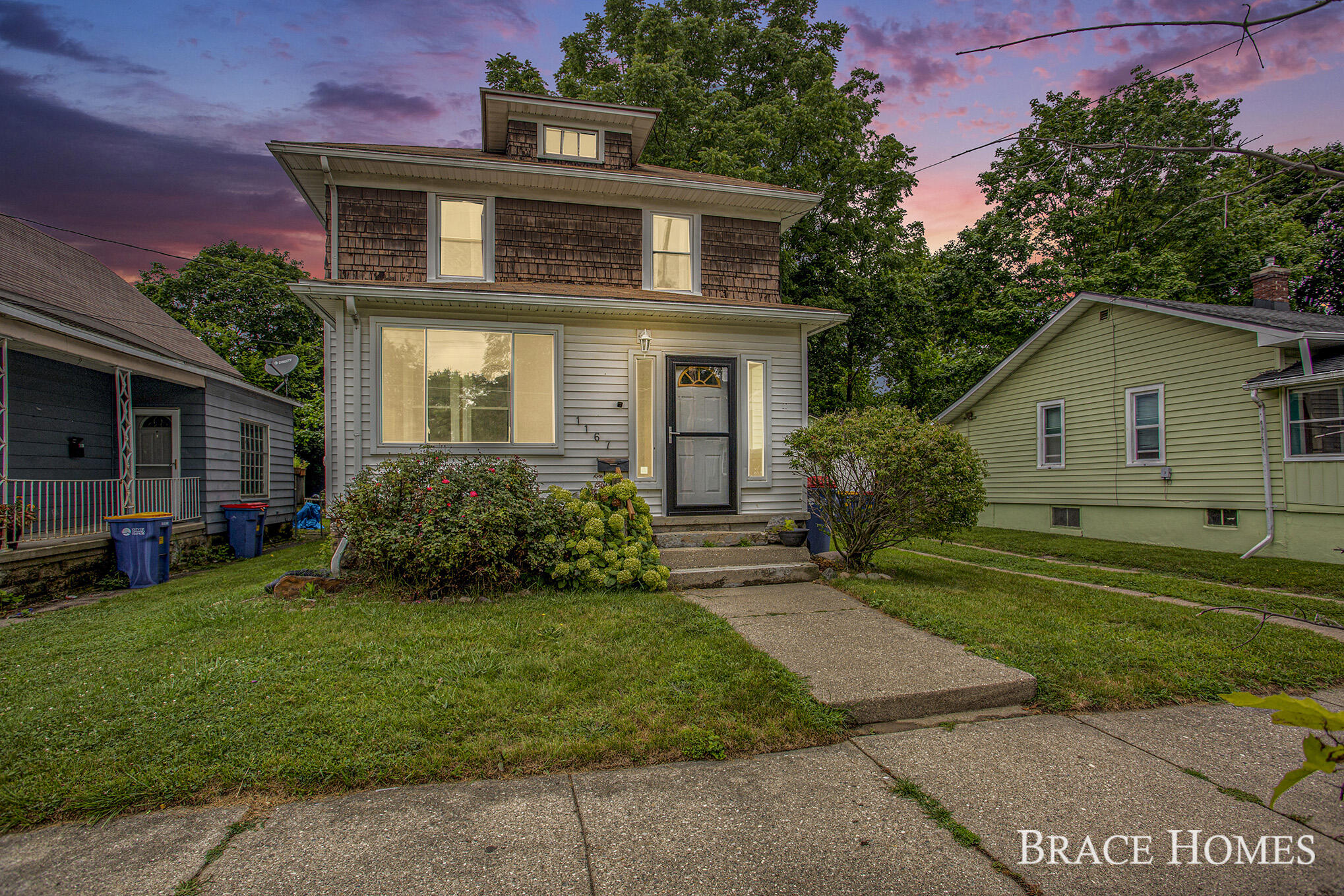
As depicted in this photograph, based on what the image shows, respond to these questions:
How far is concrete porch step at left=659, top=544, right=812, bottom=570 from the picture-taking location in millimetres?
6660

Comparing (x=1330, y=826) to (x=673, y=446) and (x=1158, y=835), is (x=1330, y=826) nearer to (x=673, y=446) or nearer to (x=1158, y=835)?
(x=1158, y=835)

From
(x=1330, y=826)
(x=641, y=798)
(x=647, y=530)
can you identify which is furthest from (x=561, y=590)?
(x=1330, y=826)

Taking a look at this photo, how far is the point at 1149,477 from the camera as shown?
37.0 ft

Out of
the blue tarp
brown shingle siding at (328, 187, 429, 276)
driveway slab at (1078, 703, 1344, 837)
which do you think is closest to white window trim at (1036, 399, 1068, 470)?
driveway slab at (1078, 703, 1344, 837)

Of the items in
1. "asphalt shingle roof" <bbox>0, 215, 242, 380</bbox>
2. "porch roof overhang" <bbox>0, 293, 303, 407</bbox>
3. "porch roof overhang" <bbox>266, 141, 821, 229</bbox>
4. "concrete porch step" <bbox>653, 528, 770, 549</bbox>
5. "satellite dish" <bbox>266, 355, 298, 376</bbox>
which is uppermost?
"porch roof overhang" <bbox>266, 141, 821, 229</bbox>

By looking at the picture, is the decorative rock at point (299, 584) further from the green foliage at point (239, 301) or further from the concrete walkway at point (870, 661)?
the green foliage at point (239, 301)

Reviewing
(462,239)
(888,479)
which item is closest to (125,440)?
(462,239)

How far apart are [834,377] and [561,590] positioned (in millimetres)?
14526

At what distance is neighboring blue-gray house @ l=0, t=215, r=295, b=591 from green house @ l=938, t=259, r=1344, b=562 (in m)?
15.4

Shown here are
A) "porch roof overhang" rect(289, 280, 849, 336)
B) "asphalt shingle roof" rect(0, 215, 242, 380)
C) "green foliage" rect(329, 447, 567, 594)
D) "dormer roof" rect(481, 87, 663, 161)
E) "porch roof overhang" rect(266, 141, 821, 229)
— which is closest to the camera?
"green foliage" rect(329, 447, 567, 594)

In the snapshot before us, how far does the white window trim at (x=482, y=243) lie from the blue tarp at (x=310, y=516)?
269 inches

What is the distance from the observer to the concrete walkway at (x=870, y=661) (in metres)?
3.23

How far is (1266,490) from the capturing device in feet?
30.8

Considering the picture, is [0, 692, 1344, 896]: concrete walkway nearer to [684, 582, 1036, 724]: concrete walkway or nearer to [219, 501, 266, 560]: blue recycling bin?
[684, 582, 1036, 724]: concrete walkway
